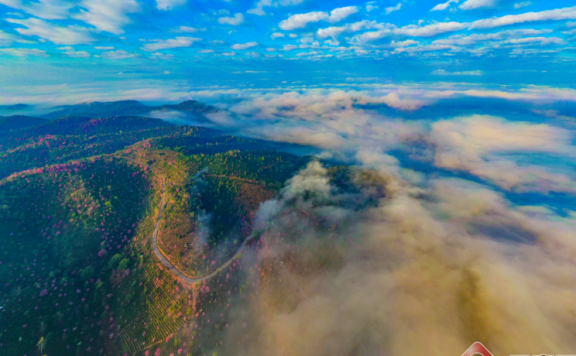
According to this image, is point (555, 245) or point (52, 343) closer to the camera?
point (52, 343)

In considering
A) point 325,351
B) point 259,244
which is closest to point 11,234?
point 259,244

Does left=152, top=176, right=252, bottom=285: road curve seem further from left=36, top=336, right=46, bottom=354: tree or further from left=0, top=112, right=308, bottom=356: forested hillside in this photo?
left=36, top=336, right=46, bottom=354: tree

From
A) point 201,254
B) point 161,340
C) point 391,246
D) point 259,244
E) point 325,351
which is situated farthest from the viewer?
point 391,246

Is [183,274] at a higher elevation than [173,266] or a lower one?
lower

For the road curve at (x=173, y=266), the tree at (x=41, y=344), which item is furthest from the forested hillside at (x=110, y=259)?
the road curve at (x=173, y=266)

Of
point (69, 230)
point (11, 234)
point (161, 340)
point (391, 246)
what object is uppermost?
point (11, 234)

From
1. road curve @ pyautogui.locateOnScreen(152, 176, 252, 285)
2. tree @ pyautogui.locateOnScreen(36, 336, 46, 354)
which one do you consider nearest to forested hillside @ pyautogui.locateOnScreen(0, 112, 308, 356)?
tree @ pyautogui.locateOnScreen(36, 336, 46, 354)

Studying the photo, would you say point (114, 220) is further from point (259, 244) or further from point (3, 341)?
point (259, 244)

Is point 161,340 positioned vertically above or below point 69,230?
below

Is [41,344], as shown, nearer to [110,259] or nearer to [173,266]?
[110,259]

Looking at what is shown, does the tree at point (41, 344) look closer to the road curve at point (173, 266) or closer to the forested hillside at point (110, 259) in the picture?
the forested hillside at point (110, 259)

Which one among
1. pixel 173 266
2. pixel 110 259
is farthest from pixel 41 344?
pixel 173 266
